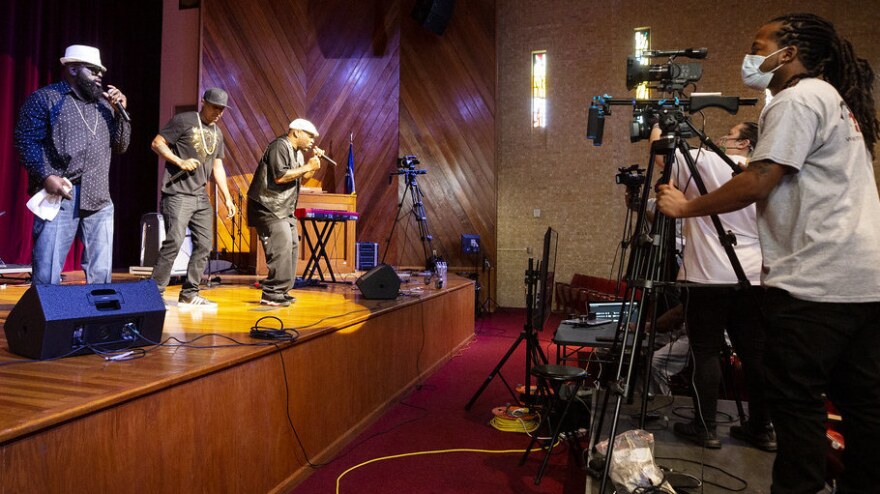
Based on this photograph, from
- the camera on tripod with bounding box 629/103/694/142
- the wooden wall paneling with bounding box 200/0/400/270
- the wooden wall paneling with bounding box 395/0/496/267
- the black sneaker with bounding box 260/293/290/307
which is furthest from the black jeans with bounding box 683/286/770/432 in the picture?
the wooden wall paneling with bounding box 200/0/400/270

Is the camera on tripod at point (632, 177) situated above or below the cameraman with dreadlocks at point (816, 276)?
above

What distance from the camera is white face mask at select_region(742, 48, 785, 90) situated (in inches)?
66.0

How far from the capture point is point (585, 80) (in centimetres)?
871

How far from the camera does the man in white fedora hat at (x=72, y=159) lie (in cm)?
279

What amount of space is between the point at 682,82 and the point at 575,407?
1704 millimetres

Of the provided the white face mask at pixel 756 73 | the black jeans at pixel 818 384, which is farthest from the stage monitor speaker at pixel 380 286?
the black jeans at pixel 818 384

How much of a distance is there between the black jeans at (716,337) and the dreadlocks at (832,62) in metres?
0.81

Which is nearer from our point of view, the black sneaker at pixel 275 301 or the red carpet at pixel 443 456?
the red carpet at pixel 443 456

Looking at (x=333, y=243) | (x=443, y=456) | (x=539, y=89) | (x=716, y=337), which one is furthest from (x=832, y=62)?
(x=539, y=89)

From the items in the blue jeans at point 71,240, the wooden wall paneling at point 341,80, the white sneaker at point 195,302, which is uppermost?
the wooden wall paneling at point 341,80

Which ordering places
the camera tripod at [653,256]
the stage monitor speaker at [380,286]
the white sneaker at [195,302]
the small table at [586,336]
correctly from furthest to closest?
the stage monitor speaker at [380,286] < the white sneaker at [195,302] < the small table at [586,336] < the camera tripod at [653,256]

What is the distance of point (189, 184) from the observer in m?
3.71

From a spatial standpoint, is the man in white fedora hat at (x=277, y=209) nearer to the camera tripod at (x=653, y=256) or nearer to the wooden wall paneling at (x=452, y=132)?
the camera tripod at (x=653, y=256)

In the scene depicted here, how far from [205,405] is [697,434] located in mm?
1879
